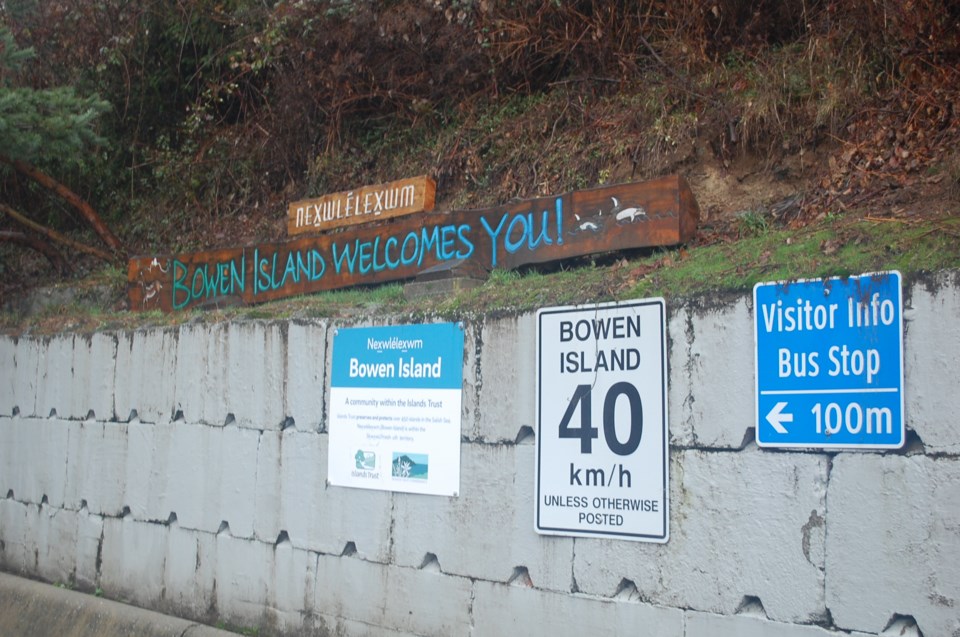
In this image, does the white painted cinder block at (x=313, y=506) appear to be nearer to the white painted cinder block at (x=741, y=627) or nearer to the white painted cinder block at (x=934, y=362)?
the white painted cinder block at (x=741, y=627)

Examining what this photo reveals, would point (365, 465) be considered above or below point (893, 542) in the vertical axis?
above

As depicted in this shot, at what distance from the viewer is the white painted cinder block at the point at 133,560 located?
7.70m

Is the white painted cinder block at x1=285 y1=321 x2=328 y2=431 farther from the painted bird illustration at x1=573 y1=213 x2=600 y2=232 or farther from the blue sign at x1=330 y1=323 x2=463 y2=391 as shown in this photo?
the painted bird illustration at x1=573 y1=213 x2=600 y2=232

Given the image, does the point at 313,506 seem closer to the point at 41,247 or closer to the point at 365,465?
the point at 365,465

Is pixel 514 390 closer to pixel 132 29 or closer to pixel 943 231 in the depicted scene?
pixel 943 231

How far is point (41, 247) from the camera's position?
1306cm

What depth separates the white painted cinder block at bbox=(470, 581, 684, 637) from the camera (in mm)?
4758

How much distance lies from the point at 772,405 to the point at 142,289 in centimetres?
795

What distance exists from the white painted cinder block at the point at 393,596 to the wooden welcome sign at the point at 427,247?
2546mm

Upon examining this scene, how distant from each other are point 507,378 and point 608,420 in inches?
30.0

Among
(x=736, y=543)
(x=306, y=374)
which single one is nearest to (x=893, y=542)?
(x=736, y=543)

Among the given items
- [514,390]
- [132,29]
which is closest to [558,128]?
[514,390]

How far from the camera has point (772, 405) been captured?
444cm

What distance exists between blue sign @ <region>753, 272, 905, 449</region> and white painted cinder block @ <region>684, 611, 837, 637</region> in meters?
0.81
